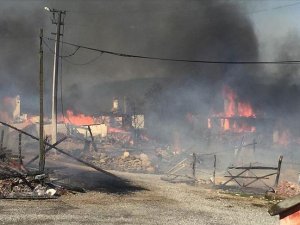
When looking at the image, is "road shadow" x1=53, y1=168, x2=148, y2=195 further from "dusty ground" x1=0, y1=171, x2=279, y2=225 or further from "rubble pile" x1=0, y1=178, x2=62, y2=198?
"rubble pile" x1=0, y1=178, x2=62, y2=198

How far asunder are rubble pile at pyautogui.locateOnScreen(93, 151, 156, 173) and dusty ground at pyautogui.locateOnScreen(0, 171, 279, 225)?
8365 millimetres

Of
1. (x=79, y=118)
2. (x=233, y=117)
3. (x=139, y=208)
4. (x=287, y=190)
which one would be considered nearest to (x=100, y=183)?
(x=139, y=208)

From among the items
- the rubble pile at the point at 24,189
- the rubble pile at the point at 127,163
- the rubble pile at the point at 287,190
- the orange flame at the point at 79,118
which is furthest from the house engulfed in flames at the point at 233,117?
the rubble pile at the point at 24,189

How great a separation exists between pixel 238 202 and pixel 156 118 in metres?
26.1

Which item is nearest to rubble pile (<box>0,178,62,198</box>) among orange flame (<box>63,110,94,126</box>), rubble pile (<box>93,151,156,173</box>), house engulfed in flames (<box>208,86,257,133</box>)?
rubble pile (<box>93,151,156,173</box>)

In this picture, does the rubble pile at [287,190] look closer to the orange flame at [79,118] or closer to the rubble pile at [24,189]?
the rubble pile at [24,189]

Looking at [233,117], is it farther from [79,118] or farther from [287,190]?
[287,190]

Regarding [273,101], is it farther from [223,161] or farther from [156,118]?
[223,161]

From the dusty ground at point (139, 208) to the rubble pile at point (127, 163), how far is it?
8365 mm

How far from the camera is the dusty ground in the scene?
10672 millimetres

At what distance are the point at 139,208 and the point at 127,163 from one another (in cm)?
1291

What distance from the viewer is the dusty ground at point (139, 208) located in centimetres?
1067

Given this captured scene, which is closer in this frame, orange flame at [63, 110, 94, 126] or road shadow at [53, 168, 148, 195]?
road shadow at [53, 168, 148, 195]

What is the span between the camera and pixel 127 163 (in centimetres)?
2516
